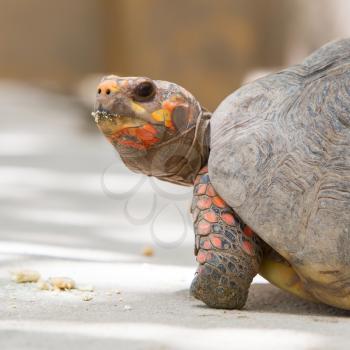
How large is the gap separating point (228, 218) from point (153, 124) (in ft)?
1.47

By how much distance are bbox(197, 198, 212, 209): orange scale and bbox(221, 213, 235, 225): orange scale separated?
0.21 feet

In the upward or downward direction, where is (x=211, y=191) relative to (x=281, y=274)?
upward

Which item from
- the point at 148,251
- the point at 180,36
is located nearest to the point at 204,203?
the point at 148,251

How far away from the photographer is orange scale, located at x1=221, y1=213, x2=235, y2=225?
2.86 meters

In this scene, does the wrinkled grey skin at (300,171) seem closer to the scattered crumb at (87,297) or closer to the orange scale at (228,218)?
the orange scale at (228,218)

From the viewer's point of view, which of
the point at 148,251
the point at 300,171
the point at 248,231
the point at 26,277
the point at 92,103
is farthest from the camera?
the point at 92,103

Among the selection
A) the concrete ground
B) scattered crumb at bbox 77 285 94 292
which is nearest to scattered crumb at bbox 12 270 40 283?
the concrete ground

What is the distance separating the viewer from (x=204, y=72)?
33.4 feet

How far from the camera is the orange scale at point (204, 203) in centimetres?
290

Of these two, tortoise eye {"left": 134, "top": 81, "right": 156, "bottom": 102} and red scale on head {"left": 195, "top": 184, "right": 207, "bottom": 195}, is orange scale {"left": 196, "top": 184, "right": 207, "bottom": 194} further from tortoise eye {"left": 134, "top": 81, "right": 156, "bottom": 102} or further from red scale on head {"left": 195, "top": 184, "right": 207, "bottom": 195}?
tortoise eye {"left": 134, "top": 81, "right": 156, "bottom": 102}

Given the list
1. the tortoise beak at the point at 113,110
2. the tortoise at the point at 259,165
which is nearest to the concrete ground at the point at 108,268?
the tortoise at the point at 259,165

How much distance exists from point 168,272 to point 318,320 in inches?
47.1

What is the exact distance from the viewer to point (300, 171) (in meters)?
2.77

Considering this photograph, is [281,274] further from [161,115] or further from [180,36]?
[180,36]
